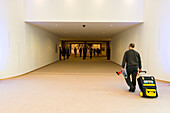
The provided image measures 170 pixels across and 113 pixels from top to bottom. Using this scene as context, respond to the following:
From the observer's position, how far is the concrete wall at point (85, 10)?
286 inches

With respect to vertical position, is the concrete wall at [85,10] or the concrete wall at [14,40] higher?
the concrete wall at [85,10]

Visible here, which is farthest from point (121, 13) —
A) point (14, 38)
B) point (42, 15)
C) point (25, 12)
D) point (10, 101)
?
point (10, 101)

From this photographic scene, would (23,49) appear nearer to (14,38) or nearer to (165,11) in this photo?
(14,38)

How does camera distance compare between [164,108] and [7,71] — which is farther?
[7,71]

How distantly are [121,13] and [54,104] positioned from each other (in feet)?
19.6

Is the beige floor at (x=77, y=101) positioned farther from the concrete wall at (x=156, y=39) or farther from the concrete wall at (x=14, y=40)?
the concrete wall at (x=14, y=40)

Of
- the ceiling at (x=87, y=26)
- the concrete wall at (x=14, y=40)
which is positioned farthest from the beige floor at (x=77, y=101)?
the ceiling at (x=87, y=26)

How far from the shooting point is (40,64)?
33.2 feet

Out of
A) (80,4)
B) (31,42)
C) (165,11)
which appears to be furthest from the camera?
(31,42)

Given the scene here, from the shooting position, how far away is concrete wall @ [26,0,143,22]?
725 centimetres

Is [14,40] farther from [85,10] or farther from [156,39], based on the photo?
[156,39]

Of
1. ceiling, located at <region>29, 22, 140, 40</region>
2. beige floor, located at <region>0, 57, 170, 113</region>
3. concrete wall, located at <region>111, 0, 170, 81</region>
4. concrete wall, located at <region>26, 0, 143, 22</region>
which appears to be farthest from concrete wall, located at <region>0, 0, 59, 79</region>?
concrete wall, located at <region>111, 0, 170, 81</region>

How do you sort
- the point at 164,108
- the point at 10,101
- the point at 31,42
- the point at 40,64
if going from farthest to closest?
the point at 40,64 < the point at 31,42 < the point at 10,101 < the point at 164,108

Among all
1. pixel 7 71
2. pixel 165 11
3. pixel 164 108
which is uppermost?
pixel 165 11
